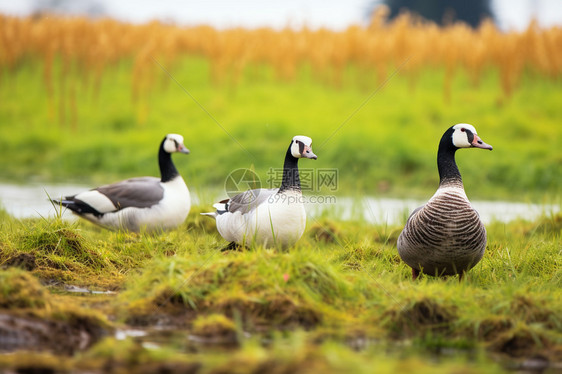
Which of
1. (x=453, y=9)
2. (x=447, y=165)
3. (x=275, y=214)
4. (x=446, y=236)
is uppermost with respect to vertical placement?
(x=453, y=9)

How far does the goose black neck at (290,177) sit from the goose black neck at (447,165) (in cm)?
129

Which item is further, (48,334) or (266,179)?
(266,179)

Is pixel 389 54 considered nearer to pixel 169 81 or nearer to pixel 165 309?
pixel 169 81

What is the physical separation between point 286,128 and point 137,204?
7520 millimetres

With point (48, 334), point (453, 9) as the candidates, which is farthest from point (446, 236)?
point (453, 9)

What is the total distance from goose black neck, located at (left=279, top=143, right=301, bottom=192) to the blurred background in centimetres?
547

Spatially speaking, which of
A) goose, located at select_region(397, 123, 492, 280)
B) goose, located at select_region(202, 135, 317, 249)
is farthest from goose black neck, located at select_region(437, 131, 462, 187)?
goose, located at select_region(202, 135, 317, 249)

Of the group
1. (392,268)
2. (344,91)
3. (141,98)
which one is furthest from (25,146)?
(392,268)

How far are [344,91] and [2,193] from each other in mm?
9742

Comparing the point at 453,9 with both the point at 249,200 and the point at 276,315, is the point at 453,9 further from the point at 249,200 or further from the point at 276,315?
the point at 276,315

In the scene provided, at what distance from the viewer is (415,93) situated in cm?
1769

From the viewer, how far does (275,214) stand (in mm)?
5910

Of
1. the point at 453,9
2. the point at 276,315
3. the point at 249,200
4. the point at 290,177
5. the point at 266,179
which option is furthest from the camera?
the point at 453,9

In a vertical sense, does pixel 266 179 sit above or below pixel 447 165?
below
